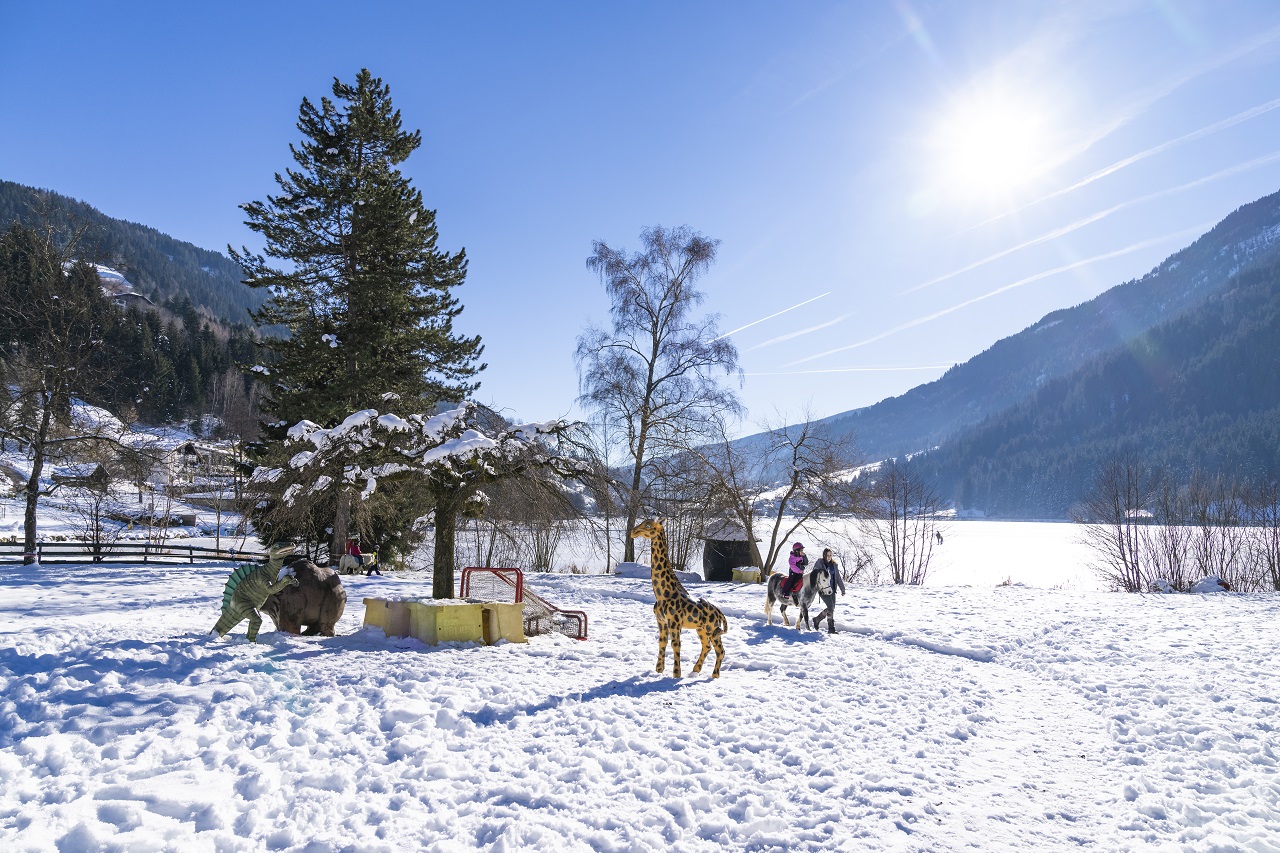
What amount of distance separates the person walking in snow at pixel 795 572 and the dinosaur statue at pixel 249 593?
29.1 ft

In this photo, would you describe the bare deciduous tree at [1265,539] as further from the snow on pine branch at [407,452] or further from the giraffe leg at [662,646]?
the snow on pine branch at [407,452]

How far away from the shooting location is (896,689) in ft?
29.4

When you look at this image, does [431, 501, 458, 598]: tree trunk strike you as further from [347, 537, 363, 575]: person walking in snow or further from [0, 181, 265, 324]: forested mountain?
[0, 181, 265, 324]: forested mountain

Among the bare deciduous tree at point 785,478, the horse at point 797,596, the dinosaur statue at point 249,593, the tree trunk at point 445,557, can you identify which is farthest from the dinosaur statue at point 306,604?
the bare deciduous tree at point 785,478

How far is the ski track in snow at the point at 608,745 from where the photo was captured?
179 inches

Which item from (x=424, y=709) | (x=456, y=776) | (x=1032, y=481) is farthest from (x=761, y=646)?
(x=1032, y=481)

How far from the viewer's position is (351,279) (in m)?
20.0

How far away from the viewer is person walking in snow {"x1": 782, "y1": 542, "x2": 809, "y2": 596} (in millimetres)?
13422

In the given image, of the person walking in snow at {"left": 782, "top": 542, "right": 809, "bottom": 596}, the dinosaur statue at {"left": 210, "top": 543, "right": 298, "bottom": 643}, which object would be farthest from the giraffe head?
the dinosaur statue at {"left": 210, "top": 543, "right": 298, "bottom": 643}

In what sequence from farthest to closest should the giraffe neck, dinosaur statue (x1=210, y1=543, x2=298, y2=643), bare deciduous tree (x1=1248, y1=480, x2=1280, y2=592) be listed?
bare deciduous tree (x1=1248, y1=480, x2=1280, y2=592) < the giraffe neck < dinosaur statue (x1=210, y1=543, x2=298, y2=643)

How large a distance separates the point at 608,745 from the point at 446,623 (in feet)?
15.4

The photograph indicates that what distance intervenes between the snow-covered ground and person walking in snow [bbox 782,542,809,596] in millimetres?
2055

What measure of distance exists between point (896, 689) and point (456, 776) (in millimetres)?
6014

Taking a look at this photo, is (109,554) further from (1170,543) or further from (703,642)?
(1170,543)
